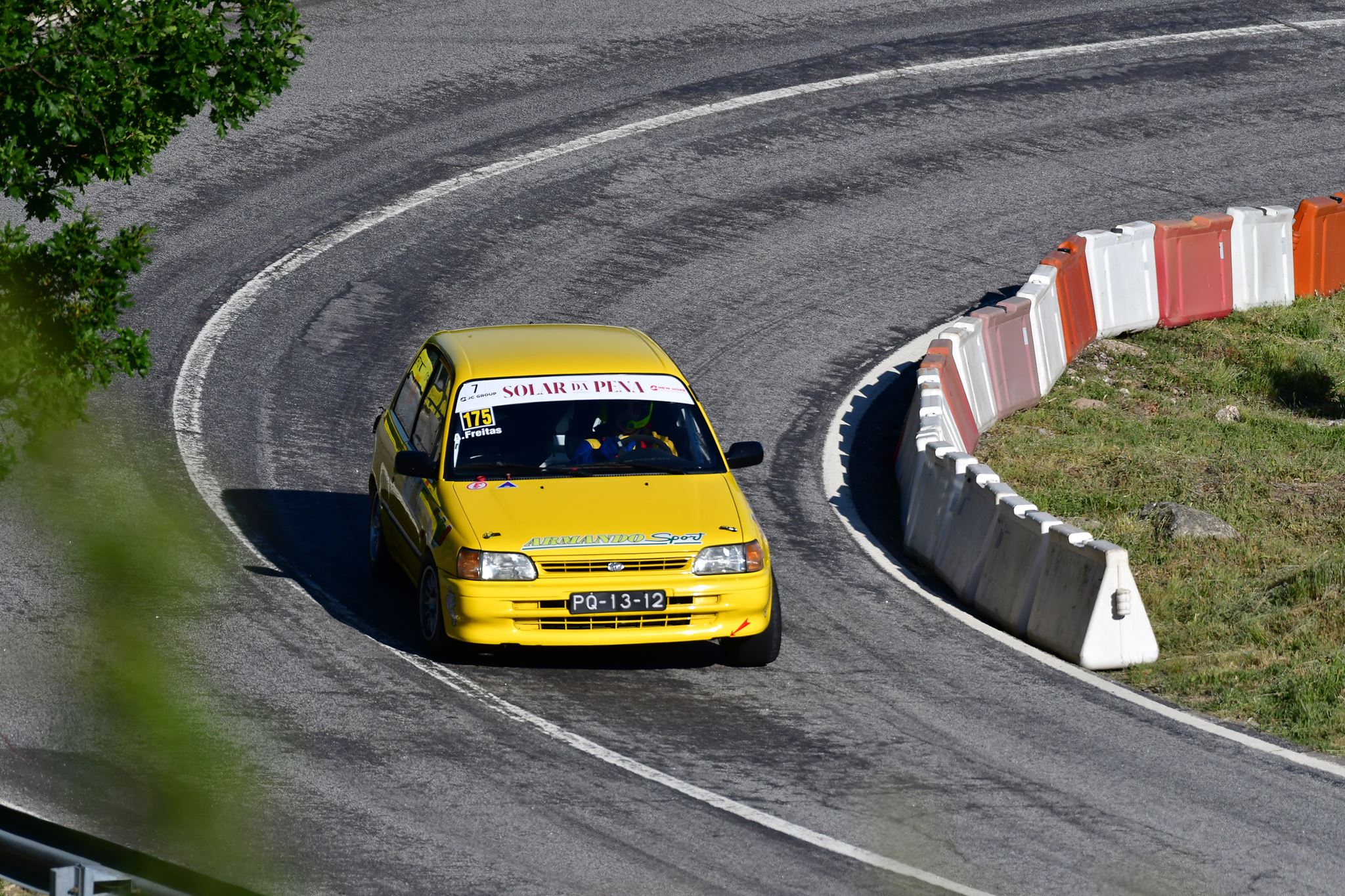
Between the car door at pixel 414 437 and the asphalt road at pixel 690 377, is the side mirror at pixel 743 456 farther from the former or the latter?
the car door at pixel 414 437

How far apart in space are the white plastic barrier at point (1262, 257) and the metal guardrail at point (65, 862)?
16129 mm

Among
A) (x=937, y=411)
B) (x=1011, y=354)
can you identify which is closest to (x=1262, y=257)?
(x=1011, y=354)

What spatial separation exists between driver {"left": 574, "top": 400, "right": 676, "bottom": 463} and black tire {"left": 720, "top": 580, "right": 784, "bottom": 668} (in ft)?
4.09

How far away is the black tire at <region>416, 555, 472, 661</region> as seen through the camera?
9852 millimetres

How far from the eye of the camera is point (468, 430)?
10.6 meters

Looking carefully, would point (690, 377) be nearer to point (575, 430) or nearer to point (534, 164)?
point (575, 430)

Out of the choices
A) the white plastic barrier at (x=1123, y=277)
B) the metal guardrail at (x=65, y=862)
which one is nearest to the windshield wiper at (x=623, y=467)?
the metal guardrail at (x=65, y=862)

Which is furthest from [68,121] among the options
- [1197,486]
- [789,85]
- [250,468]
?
[789,85]

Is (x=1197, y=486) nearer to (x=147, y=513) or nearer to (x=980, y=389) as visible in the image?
(x=980, y=389)

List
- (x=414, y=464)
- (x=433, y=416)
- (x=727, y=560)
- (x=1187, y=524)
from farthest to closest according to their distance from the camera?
1. (x=1187, y=524)
2. (x=433, y=416)
3. (x=414, y=464)
4. (x=727, y=560)

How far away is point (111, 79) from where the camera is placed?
601 cm

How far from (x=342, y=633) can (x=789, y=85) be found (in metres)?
15.5

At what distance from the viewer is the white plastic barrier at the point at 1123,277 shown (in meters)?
17.6

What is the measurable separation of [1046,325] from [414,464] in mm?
8288
